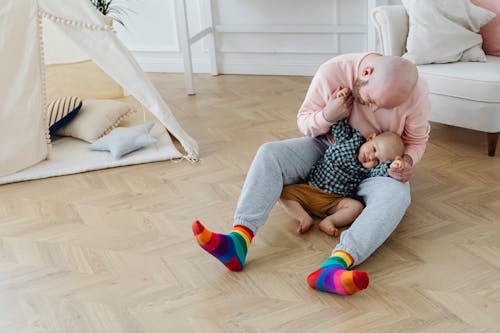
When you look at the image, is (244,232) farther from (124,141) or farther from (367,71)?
(124,141)

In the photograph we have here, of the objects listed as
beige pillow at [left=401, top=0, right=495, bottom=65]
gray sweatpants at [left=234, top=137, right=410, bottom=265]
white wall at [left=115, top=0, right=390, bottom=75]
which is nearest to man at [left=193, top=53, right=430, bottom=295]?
gray sweatpants at [left=234, top=137, right=410, bottom=265]

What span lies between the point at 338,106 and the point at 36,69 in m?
1.42

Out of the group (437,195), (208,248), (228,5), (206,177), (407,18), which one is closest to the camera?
(208,248)

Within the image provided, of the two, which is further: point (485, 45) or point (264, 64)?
point (264, 64)

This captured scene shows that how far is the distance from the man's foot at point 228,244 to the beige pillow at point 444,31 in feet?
3.94

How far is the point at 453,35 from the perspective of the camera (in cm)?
275

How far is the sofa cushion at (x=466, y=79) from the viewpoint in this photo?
2529 millimetres

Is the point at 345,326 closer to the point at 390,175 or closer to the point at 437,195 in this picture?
the point at 390,175

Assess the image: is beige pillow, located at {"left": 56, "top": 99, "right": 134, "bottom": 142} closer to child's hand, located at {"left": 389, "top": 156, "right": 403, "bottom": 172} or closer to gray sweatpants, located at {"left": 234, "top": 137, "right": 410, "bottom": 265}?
gray sweatpants, located at {"left": 234, "top": 137, "right": 410, "bottom": 265}

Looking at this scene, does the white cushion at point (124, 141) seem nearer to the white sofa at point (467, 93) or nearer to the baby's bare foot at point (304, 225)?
the baby's bare foot at point (304, 225)

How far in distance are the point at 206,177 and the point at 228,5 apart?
1662mm

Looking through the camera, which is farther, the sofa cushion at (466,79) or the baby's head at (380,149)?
the sofa cushion at (466,79)

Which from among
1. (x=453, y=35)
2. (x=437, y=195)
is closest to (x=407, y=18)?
(x=453, y=35)

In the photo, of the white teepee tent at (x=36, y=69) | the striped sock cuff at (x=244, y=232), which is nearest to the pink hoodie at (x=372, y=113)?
the striped sock cuff at (x=244, y=232)
